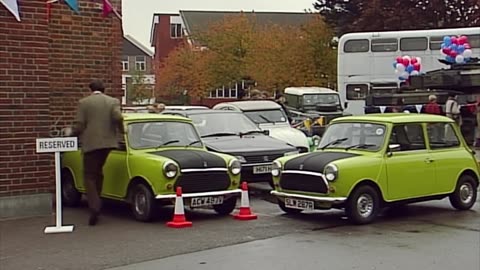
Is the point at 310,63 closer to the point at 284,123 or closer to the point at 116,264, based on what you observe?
the point at 284,123

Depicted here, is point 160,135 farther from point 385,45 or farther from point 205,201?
point 385,45

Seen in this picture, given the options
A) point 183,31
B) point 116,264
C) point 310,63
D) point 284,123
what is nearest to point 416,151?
point 116,264

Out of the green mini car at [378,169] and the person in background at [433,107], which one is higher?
the person in background at [433,107]

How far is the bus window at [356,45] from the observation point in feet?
105

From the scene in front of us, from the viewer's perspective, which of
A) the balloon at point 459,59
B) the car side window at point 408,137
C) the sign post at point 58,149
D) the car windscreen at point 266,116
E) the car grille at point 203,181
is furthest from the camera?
the balloon at point 459,59

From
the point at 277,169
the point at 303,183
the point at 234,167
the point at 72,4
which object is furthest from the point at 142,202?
the point at 72,4

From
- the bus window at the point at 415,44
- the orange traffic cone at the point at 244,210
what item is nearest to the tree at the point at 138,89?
the bus window at the point at 415,44

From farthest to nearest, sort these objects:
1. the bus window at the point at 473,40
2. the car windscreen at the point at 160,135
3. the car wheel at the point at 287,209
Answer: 1. the bus window at the point at 473,40
2. the car windscreen at the point at 160,135
3. the car wheel at the point at 287,209

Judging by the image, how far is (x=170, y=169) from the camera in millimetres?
11172

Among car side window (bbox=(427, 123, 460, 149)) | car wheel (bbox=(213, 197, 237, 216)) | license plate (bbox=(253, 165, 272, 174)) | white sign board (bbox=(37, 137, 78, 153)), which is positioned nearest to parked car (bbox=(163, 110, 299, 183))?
license plate (bbox=(253, 165, 272, 174))

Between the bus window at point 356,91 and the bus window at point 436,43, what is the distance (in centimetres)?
299

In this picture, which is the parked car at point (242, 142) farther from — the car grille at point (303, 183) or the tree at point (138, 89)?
the tree at point (138, 89)

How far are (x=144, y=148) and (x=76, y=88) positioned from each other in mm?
2956

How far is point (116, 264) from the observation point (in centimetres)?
855
